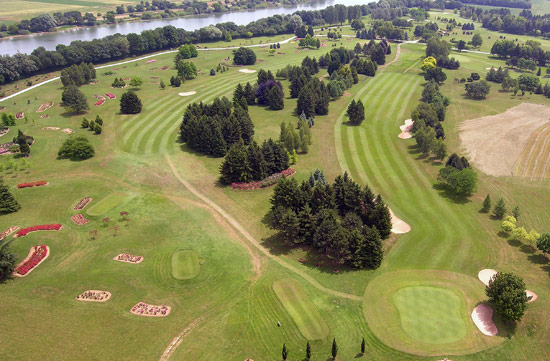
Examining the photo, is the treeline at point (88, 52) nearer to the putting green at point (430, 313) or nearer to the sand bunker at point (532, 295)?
the putting green at point (430, 313)

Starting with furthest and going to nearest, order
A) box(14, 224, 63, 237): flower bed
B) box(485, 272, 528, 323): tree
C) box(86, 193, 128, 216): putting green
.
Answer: box(86, 193, 128, 216): putting green < box(14, 224, 63, 237): flower bed < box(485, 272, 528, 323): tree

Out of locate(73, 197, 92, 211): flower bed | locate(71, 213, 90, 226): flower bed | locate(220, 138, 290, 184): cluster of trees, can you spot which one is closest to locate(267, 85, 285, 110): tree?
locate(220, 138, 290, 184): cluster of trees

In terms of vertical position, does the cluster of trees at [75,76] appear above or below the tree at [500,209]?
above

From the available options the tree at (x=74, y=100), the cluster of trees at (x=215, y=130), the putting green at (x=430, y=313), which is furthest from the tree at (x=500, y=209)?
the tree at (x=74, y=100)

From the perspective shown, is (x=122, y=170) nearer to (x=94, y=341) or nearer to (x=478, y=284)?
(x=94, y=341)

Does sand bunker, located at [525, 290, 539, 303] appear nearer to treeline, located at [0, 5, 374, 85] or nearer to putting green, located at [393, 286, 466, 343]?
putting green, located at [393, 286, 466, 343]

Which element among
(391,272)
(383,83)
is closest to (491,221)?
(391,272)

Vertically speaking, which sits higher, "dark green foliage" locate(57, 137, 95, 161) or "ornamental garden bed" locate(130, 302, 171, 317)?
"dark green foliage" locate(57, 137, 95, 161)
